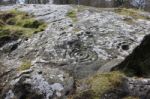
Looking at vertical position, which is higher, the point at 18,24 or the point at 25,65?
the point at 18,24

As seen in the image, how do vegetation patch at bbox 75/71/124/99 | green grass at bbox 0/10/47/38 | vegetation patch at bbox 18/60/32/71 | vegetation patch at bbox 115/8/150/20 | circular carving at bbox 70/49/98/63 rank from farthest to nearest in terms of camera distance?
1. vegetation patch at bbox 115/8/150/20
2. green grass at bbox 0/10/47/38
3. circular carving at bbox 70/49/98/63
4. vegetation patch at bbox 18/60/32/71
5. vegetation patch at bbox 75/71/124/99

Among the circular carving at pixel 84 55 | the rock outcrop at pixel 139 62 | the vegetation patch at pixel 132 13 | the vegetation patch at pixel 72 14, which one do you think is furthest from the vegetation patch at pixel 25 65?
the vegetation patch at pixel 132 13

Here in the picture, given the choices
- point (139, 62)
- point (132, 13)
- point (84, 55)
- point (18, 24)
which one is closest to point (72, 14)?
point (18, 24)

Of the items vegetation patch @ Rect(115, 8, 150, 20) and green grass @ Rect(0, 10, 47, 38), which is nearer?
green grass @ Rect(0, 10, 47, 38)

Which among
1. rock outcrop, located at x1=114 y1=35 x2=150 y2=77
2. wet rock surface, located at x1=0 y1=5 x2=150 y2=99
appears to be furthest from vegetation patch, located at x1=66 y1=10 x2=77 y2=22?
rock outcrop, located at x1=114 y1=35 x2=150 y2=77

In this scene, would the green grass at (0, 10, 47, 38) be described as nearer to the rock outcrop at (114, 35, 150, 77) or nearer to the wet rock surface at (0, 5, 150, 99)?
the wet rock surface at (0, 5, 150, 99)

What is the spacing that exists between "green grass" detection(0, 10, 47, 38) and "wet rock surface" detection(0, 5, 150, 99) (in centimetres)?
31

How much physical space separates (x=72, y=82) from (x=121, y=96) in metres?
1.22

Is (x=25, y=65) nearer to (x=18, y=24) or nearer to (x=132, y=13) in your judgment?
(x=18, y=24)

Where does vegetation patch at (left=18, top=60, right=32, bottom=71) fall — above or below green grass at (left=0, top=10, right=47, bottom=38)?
below

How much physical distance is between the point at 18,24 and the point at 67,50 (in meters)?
3.21

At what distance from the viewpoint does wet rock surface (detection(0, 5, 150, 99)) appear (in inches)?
309

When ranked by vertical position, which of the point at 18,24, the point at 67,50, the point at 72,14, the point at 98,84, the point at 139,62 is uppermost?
the point at 72,14

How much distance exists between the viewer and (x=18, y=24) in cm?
1157
